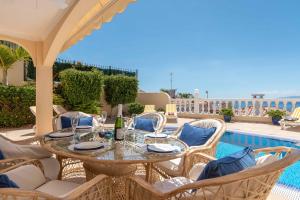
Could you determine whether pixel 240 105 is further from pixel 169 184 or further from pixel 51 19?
pixel 169 184

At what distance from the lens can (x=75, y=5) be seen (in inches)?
135

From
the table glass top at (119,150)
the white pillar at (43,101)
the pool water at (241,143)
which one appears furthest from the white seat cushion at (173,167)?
the white pillar at (43,101)

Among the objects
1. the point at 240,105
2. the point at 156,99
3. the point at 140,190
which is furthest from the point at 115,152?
the point at 156,99

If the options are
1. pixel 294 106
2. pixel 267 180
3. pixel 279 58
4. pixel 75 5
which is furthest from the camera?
pixel 279 58

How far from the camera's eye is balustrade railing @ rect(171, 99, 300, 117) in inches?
352

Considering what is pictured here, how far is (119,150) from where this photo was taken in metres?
2.13

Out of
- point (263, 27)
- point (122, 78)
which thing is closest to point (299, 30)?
point (263, 27)

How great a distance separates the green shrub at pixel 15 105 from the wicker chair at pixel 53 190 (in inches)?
244

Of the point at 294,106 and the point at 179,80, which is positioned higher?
the point at 179,80

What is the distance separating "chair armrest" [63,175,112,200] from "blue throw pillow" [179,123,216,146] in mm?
1584

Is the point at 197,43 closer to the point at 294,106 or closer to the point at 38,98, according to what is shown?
the point at 294,106

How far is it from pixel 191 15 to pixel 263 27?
459 cm

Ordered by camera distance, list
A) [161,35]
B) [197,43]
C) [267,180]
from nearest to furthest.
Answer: [267,180] → [161,35] → [197,43]

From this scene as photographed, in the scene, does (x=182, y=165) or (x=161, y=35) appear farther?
(x=161, y=35)
